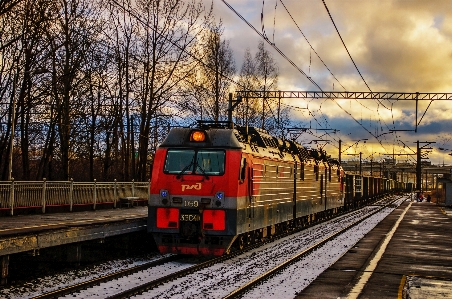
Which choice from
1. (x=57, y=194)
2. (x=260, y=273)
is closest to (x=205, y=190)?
(x=260, y=273)

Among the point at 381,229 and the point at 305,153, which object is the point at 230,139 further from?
the point at 381,229

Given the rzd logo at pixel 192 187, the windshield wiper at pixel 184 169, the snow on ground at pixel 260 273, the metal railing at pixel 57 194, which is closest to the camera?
the snow on ground at pixel 260 273

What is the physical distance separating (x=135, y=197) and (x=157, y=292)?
22571 millimetres

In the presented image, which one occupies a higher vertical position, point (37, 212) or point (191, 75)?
point (191, 75)

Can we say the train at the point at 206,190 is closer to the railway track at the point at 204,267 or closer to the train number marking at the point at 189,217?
the train number marking at the point at 189,217

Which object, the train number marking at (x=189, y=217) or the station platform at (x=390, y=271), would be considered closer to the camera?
the station platform at (x=390, y=271)

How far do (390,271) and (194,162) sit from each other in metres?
5.81

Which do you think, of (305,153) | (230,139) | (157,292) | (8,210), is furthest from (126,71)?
(157,292)

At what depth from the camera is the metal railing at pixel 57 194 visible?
901 inches

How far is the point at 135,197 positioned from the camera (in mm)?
34188

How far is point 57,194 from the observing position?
26.4 meters

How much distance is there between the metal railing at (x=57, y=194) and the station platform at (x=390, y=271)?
40.7 feet

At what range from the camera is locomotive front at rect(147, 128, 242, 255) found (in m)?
16.4

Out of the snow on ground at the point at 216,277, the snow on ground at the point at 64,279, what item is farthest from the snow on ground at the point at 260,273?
the snow on ground at the point at 64,279
